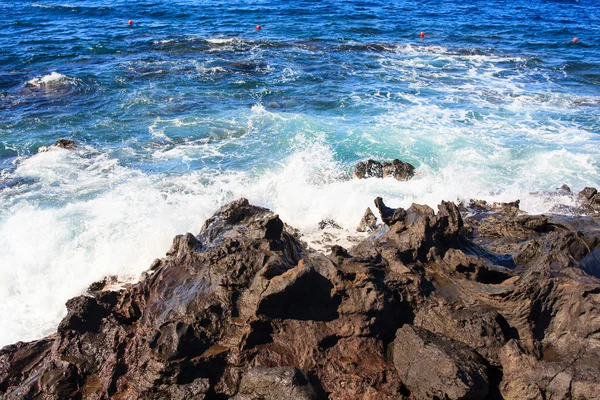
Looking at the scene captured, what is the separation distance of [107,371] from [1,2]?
41220mm

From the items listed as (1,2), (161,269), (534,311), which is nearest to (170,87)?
(161,269)

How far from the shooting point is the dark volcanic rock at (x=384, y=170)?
523 inches

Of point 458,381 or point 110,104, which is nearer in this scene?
point 458,381

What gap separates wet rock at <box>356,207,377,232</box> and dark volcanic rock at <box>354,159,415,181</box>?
10.4 ft

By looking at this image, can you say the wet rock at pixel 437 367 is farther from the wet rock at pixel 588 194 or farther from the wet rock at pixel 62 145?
the wet rock at pixel 62 145

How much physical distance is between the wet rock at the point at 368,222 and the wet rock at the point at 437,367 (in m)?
4.81

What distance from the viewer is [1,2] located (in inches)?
1452

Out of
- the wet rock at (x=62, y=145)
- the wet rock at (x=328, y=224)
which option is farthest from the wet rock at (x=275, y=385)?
the wet rock at (x=62, y=145)

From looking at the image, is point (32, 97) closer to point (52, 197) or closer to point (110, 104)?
point (110, 104)

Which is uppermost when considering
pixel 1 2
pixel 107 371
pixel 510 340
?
pixel 510 340

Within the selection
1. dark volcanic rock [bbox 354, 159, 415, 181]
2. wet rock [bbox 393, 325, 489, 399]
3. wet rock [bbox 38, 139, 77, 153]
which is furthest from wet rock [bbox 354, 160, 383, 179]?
wet rock [bbox 38, 139, 77, 153]

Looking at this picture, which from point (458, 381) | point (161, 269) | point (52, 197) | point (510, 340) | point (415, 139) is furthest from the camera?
point (415, 139)

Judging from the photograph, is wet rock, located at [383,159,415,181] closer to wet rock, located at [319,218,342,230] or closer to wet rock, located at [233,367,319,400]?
wet rock, located at [319,218,342,230]

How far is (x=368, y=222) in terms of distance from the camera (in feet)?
33.8
